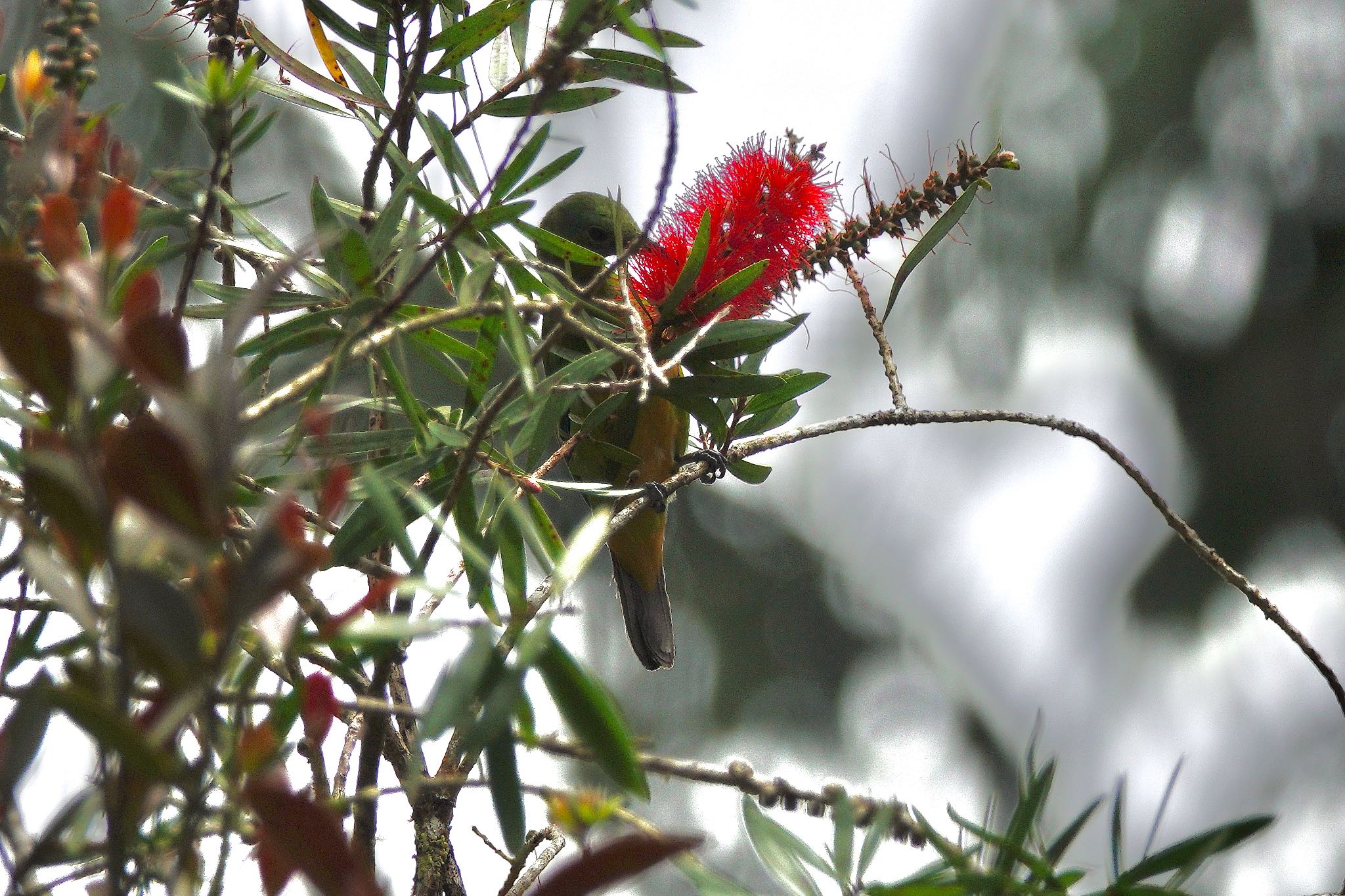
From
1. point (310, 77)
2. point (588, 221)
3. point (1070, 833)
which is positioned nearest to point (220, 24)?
point (310, 77)

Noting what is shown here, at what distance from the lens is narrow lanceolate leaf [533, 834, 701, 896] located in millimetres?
441

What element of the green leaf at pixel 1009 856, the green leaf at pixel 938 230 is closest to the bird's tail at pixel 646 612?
the green leaf at pixel 938 230

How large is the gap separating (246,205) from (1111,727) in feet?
13.8

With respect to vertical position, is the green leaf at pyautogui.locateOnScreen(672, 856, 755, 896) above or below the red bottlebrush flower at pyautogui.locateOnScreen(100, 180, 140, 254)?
below

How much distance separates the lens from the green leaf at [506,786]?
0.54m

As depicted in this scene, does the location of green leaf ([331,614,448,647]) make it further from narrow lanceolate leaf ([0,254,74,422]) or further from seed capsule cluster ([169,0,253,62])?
seed capsule cluster ([169,0,253,62])

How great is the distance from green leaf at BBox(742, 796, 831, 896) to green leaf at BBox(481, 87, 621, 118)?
0.83 m

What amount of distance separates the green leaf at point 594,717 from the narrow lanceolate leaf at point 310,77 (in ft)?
2.89

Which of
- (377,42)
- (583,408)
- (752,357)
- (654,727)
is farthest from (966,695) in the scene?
(377,42)

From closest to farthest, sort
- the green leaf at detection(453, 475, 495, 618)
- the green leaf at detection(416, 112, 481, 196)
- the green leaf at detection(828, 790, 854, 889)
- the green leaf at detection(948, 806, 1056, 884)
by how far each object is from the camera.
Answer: the green leaf at detection(948, 806, 1056, 884), the green leaf at detection(828, 790, 854, 889), the green leaf at detection(453, 475, 495, 618), the green leaf at detection(416, 112, 481, 196)

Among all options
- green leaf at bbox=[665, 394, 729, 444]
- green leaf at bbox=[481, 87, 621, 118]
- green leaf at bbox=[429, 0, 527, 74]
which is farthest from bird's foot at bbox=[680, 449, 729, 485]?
green leaf at bbox=[429, 0, 527, 74]

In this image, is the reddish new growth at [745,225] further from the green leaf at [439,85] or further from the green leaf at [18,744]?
the green leaf at [18,744]

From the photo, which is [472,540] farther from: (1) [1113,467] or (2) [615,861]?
→ (1) [1113,467]

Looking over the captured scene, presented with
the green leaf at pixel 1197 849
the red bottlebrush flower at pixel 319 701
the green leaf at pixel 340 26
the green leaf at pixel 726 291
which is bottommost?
the green leaf at pixel 1197 849
